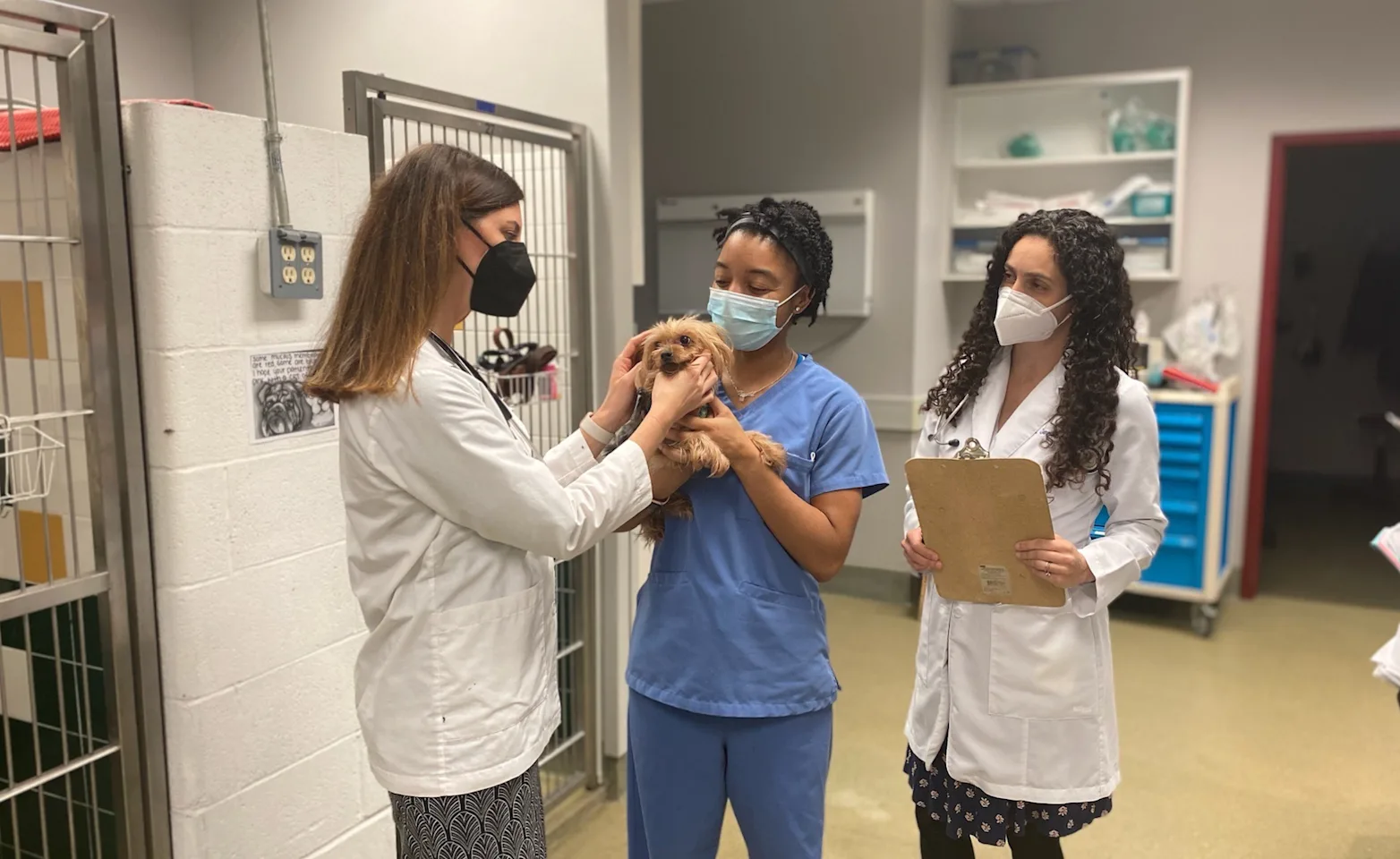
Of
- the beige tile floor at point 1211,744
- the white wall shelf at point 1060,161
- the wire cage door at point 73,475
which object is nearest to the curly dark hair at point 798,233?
the wire cage door at point 73,475

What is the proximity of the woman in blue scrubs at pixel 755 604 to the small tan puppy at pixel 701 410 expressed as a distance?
23 mm

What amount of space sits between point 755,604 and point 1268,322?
3.99 meters

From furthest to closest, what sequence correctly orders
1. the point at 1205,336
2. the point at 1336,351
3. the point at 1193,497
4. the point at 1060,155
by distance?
the point at 1336,351 < the point at 1060,155 < the point at 1205,336 < the point at 1193,497

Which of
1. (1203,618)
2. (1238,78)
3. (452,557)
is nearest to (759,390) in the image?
(452,557)

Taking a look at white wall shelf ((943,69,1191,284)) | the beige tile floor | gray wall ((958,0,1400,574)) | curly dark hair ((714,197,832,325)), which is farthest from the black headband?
gray wall ((958,0,1400,574))

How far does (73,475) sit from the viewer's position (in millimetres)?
1718

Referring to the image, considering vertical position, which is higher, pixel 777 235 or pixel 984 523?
pixel 777 235

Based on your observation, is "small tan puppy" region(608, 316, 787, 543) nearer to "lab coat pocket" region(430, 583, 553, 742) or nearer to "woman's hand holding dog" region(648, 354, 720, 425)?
"woman's hand holding dog" region(648, 354, 720, 425)

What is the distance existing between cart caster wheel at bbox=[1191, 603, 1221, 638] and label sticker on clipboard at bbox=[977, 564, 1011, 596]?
10.2ft

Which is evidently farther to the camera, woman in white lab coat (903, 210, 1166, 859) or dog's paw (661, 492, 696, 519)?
woman in white lab coat (903, 210, 1166, 859)

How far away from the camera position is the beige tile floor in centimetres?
263

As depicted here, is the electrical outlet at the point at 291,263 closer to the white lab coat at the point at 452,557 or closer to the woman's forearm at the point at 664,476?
the white lab coat at the point at 452,557

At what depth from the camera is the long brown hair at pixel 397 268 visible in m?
1.23

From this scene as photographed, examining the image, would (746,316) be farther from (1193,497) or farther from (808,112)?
(808,112)
